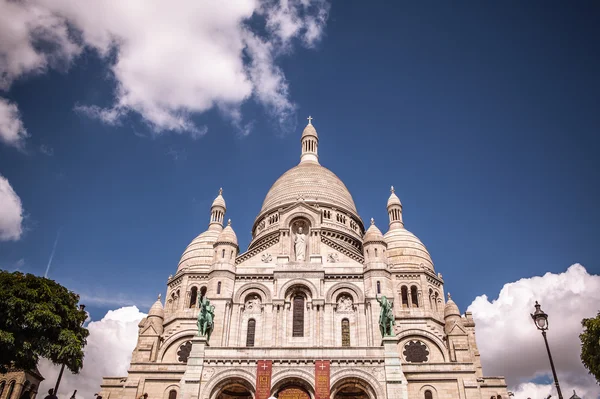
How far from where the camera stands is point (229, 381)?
31.1 m

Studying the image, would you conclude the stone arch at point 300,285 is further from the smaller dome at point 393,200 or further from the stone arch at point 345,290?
the smaller dome at point 393,200

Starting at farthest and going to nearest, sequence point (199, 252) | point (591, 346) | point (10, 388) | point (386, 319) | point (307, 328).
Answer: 1. point (199, 252)
2. point (10, 388)
3. point (307, 328)
4. point (386, 319)
5. point (591, 346)

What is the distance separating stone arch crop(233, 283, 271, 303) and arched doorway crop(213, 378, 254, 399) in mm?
6498

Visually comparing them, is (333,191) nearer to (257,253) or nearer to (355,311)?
(257,253)

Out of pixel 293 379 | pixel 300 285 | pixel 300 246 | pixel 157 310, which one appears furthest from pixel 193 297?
pixel 293 379

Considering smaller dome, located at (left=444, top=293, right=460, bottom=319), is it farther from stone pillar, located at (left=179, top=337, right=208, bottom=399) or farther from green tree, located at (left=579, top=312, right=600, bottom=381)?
stone pillar, located at (left=179, top=337, right=208, bottom=399)

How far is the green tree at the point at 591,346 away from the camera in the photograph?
29.1 meters

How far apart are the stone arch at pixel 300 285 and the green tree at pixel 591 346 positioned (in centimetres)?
1721

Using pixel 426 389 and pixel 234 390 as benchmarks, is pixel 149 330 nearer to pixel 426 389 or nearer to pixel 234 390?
pixel 234 390

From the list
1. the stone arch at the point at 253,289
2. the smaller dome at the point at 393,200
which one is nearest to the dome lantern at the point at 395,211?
the smaller dome at the point at 393,200

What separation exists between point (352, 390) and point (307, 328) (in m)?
5.32

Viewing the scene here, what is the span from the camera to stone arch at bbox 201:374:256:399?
3047 cm

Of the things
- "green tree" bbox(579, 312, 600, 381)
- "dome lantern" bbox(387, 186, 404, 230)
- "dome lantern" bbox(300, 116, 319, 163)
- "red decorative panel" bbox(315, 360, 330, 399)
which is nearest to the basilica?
"red decorative panel" bbox(315, 360, 330, 399)

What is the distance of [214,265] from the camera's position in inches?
1508
